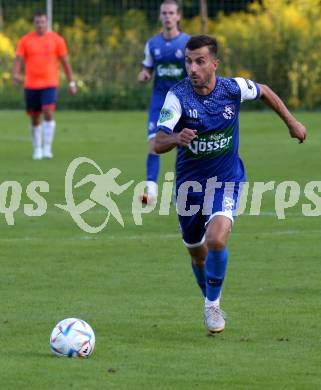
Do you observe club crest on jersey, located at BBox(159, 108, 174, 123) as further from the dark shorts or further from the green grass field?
the dark shorts

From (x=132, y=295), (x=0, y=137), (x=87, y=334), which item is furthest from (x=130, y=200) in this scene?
(x=0, y=137)

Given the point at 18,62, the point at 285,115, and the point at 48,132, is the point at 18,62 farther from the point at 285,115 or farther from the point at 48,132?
the point at 285,115

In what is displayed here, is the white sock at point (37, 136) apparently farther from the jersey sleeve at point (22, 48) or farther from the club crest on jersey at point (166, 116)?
the club crest on jersey at point (166, 116)

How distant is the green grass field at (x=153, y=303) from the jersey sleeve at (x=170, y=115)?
1381mm

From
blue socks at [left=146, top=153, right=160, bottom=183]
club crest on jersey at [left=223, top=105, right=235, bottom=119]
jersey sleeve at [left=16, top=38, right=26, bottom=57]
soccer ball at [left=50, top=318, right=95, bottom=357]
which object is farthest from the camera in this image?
jersey sleeve at [left=16, top=38, right=26, bottom=57]

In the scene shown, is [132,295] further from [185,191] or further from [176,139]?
[176,139]

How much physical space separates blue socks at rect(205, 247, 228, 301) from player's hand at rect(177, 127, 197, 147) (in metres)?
0.82

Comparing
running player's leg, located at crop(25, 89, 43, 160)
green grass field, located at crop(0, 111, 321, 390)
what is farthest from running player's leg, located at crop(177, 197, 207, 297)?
running player's leg, located at crop(25, 89, 43, 160)

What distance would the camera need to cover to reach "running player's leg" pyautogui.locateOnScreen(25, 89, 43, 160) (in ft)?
72.4

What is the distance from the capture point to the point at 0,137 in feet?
87.1

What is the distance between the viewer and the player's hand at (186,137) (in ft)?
27.2

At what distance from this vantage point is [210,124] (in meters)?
8.93

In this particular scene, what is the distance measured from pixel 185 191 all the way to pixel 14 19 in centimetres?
3169

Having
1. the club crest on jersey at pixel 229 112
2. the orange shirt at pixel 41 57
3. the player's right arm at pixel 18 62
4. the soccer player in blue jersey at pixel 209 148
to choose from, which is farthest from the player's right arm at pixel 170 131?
the player's right arm at pixel 18 62
